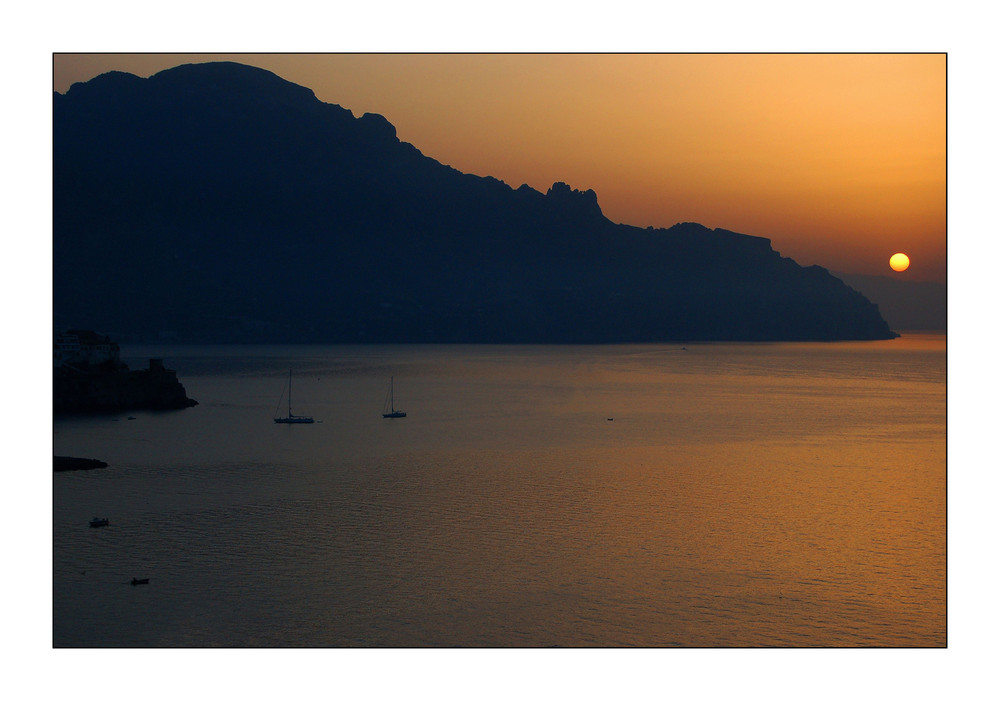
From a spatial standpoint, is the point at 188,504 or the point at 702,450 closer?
the point at 188,504

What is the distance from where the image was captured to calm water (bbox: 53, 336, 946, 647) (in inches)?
1069

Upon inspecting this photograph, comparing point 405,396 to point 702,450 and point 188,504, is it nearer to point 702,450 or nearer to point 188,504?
point 702,450

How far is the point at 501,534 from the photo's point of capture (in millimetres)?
37875

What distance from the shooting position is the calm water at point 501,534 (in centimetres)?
2714

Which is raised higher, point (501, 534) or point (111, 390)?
point (111, 390)

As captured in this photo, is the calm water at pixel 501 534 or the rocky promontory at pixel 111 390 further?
the rocky promontory at pixel 111 390

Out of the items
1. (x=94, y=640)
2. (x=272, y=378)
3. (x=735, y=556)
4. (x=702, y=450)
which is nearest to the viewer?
(x=94, y=640)

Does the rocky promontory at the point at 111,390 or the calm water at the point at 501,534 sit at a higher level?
the rocky promontory at the point at 111,390

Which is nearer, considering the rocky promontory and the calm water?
the calm water

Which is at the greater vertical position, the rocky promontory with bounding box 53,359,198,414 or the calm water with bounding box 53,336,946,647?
the rocky promontory with bounding box 53,359,198,414

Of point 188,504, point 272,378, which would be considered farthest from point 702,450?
point 272,378

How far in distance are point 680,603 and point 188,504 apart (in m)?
26.9

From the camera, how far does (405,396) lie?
119 m

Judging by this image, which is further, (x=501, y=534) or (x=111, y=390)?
(x=111, y=390)
